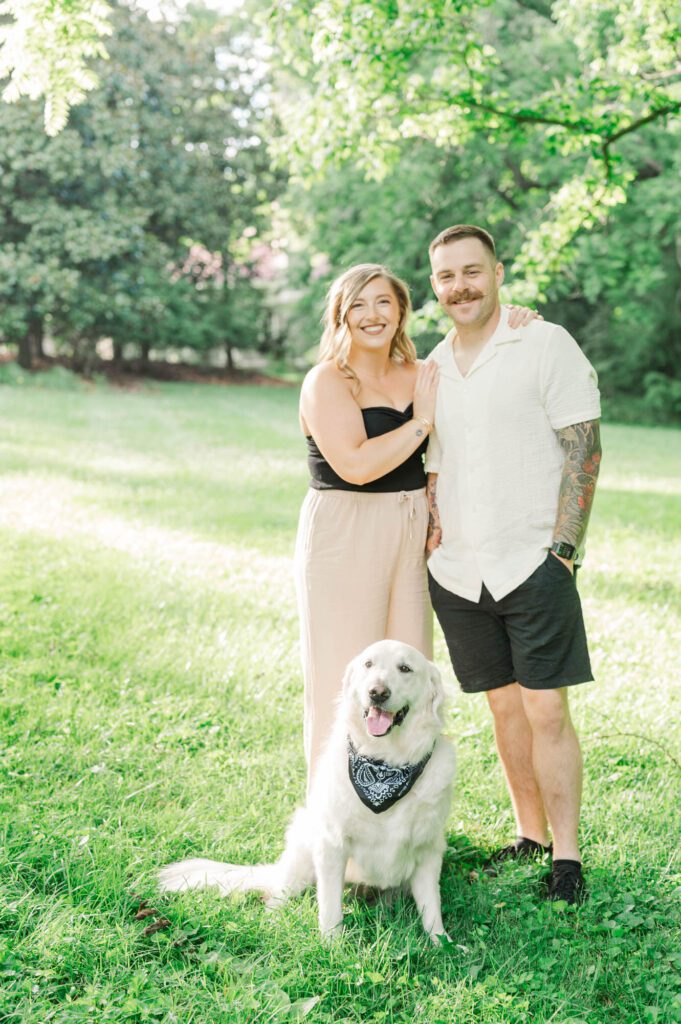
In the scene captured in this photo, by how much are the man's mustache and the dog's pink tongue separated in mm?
1612

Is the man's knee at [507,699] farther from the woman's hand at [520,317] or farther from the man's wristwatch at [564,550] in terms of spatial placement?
the woman's hand at [520,317]

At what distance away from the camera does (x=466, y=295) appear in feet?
11.6

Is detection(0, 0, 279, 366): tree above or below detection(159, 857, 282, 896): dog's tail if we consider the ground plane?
above

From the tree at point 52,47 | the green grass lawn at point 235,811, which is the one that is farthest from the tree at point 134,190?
the tree at point 52,47

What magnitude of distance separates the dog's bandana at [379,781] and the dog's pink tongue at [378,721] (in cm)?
17

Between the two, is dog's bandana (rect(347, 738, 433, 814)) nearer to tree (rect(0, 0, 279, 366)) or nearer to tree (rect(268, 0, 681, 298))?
tree (rect(268, 0, 681, 298))

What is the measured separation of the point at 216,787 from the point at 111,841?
0.73 meters

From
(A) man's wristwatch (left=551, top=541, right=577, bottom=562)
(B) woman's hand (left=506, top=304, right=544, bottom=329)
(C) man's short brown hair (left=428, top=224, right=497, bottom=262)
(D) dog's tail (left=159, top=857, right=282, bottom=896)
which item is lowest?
(D) dog's tail (left=159, top=857, right=282, bottom=896)

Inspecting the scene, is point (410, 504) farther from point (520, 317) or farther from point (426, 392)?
point (520, 317)

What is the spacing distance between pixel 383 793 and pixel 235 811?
1119 mm

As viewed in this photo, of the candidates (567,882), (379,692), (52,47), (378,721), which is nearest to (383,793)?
(378,721)

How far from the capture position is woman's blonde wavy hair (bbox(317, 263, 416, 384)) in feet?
12.0

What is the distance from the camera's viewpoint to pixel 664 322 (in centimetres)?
2758

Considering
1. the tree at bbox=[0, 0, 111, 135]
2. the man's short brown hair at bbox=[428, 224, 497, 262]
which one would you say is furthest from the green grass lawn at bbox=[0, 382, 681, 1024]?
the tree at bbox=[0, 0, 111, 135]
